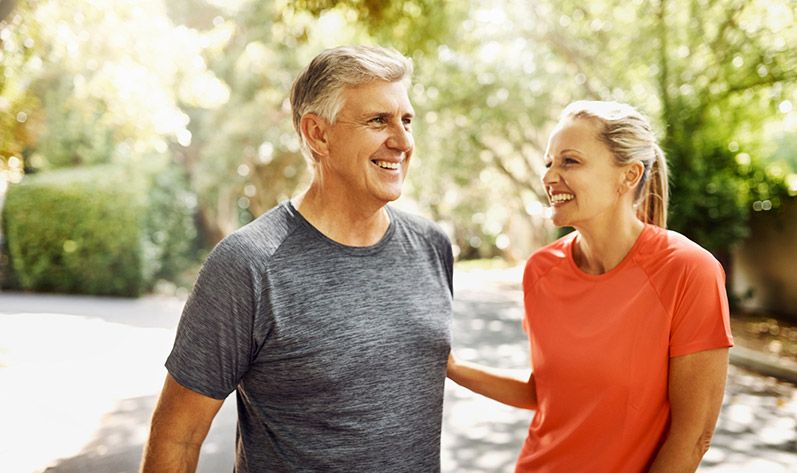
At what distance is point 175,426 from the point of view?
1.84 m

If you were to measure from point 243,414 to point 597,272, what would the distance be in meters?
1.22

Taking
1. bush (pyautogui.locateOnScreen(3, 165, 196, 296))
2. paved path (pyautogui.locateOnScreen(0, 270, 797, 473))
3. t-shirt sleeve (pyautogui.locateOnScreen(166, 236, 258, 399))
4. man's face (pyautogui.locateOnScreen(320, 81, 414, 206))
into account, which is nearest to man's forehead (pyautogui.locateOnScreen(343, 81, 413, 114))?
man's face (pyautogui.locateOnScreen(320, 81, 414, 206))

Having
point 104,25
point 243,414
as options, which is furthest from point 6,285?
point 243,414

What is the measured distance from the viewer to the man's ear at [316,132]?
6.84 ft

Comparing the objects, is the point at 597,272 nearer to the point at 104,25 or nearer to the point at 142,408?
the point at 142,408

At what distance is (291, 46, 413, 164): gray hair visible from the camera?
200 cm

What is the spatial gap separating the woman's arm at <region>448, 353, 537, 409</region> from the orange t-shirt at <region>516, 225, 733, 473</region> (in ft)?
0.51

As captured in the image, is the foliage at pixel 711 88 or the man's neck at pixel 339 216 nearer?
the man's neck at pixel 339 216

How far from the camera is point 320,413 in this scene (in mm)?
1910

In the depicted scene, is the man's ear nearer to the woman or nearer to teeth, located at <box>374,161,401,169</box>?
teeth, located at <box>374,161,401,169</box>

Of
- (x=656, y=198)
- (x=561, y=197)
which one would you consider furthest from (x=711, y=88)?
(x=561, y=197)

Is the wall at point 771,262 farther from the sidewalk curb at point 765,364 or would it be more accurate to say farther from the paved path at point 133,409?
the paved path at point 133,409

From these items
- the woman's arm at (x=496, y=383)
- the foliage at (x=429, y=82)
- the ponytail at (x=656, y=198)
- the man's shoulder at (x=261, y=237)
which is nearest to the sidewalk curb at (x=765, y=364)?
the foliage at (x=429, y=82)

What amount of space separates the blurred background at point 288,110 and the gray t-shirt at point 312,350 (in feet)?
18.1
